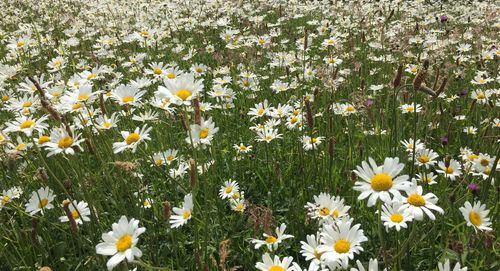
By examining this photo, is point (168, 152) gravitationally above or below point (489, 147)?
above

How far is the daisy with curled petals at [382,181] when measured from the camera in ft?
5.12

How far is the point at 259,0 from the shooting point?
29.5 feet

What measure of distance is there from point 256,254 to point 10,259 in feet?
4.59

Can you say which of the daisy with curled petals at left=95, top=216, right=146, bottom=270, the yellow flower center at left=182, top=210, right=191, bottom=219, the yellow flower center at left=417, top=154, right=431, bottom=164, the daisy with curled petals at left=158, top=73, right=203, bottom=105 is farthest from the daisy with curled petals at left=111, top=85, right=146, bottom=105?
the yellow flower center at left=417, top=154, right=431, bottom=164

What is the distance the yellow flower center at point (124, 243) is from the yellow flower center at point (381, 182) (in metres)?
0.97

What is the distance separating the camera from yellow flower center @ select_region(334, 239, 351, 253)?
1540mm

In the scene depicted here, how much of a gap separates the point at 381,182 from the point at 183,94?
0.93m

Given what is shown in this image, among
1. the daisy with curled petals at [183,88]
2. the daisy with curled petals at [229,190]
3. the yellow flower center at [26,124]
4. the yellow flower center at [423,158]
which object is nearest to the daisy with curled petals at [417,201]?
the yellow flower center at [423,158]

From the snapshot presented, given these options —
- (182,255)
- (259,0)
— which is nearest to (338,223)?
(182,255)

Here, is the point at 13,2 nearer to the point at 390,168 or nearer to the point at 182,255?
the point at 182,255

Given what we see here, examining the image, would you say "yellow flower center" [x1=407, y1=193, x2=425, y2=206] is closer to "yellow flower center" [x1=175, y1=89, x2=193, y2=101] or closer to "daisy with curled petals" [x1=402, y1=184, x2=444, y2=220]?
"daisy with curled petals" [x1=402, y1=184, x2=444, y2=220]

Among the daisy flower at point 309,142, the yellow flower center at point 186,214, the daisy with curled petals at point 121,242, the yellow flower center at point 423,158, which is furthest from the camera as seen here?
the daisy flower at point 309,142

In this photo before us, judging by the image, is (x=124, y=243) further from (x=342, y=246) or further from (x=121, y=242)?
(x=342, y=246)

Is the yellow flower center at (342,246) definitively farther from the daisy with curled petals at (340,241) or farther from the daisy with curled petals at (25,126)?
the daisy with curled petals at (25,126)
